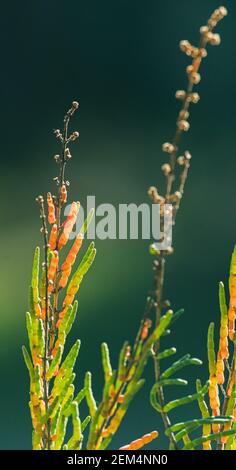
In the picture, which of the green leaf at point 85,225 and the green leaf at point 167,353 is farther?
the green leaf at point 85,225

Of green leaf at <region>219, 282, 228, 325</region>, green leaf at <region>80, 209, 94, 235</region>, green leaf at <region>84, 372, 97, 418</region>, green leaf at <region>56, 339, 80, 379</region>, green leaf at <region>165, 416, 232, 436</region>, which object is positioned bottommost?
green leaf at <region>165, 416, 232, 436</region>

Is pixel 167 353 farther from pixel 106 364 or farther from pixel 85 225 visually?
pixel 85 225

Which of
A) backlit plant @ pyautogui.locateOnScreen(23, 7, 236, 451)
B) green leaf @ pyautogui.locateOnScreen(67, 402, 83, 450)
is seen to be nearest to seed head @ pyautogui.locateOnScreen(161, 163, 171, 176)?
backlit plant @ pyautogui.locateOnScreen(23, 7, 236, 451)

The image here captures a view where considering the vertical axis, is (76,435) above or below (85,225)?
below

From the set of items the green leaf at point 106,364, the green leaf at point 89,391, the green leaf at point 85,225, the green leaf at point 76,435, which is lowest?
the green leaf at point 76,435

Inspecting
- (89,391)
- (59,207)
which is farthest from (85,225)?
(89,391)

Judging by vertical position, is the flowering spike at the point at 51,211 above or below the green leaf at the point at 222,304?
above

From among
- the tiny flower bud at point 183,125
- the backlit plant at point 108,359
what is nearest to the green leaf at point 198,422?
the backlit plant at point 108,359

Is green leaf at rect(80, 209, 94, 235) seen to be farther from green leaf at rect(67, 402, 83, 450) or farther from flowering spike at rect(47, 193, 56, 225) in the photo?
green leaf at rect(67, 402, 83, 450)

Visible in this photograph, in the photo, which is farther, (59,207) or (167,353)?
(59,207)

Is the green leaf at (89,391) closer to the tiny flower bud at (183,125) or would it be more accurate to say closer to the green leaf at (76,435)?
the green leaf at (76,435)
